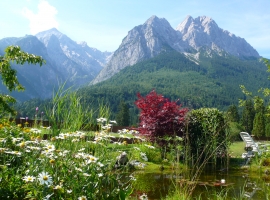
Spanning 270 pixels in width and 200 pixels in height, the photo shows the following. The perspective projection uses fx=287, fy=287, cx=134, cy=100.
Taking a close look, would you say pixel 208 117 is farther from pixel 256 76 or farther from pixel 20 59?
pixel 256 76

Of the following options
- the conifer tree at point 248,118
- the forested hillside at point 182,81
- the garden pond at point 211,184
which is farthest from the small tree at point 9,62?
the forested hillside at point 182,81

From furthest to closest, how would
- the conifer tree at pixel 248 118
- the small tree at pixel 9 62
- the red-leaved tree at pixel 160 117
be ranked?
the conifer tree at pixel 248 118
the red-leaved tree at pixel 160 117
the small tree at pixel 9 62

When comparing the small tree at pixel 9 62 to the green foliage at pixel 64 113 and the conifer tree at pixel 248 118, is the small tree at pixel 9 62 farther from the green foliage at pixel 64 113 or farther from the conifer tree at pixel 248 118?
the conifer tree at pixel 248 118

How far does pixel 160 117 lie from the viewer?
8883 millimetres

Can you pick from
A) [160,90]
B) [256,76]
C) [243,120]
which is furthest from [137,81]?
[243,120]

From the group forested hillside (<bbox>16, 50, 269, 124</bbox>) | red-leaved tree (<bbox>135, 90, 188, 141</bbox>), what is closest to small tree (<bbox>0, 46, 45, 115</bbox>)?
red-leaved tree (<bbox>135, 90, 188, 141</bbox>)

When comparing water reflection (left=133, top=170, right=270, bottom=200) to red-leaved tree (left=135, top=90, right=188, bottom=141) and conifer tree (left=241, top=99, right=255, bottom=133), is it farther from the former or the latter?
conifer tree (left=241, top=99, right=255, bottom=133)

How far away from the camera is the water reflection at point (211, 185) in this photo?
491 centimetres

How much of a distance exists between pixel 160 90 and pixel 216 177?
12515 cm

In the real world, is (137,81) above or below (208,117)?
above

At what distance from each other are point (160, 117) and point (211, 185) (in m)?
3.38

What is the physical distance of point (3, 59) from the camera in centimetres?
475

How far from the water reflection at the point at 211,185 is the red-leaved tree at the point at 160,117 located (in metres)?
1.75

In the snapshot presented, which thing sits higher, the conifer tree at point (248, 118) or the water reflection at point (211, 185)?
the conifer tree at point (248, 118)
